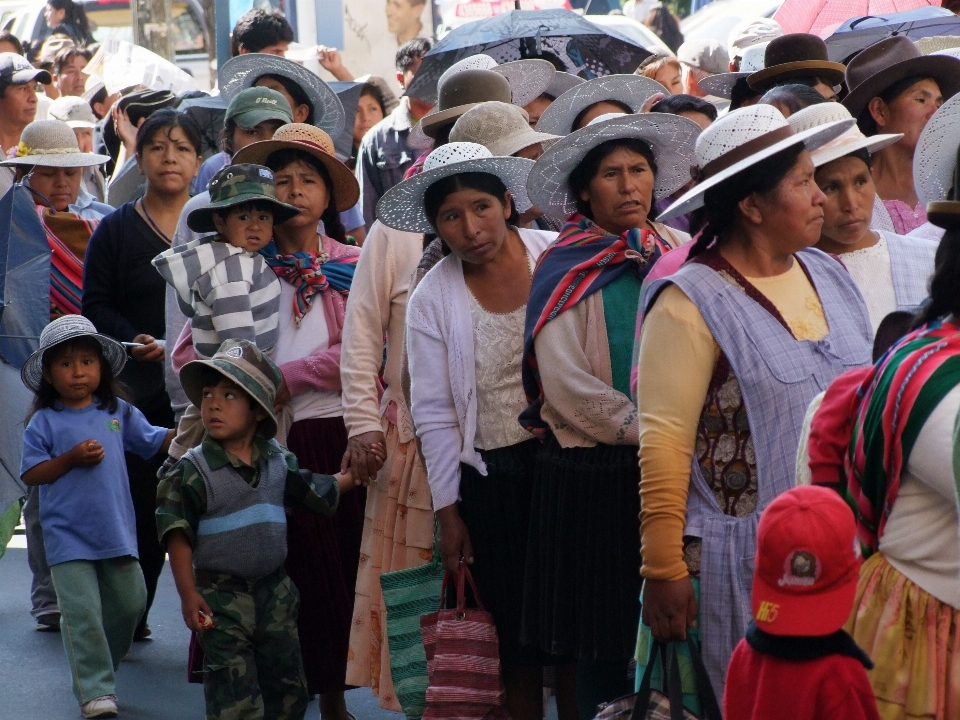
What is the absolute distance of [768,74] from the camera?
620 cm

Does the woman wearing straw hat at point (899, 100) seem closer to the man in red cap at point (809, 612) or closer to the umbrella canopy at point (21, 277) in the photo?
the man in red cap at point (809, 612)

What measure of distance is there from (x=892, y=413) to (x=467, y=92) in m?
3.57

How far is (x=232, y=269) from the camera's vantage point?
17.4 feet

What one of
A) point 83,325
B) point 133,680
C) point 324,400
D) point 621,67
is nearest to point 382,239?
point 324,400

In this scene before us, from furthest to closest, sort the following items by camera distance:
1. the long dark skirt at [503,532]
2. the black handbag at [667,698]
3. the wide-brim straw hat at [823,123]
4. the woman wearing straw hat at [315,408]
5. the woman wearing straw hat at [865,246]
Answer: the woman wearing straw hat at [315,408]
the long dark skirt at [503,532]
the woman wearing straw hat at [865,246]
the wide-brim straw hat at [823,123]
the black handbag at [667,698]

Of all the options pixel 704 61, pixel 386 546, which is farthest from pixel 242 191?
pixel 704 61

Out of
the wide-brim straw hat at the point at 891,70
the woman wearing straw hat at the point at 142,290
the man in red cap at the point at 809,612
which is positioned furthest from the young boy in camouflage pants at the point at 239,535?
the man in red cap at the point at 809,612

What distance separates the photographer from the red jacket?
252 centimetres

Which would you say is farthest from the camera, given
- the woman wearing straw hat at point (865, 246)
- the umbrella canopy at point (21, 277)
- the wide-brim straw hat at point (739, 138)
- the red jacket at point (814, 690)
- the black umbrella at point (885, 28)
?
the black umbrella at point (885, 28)

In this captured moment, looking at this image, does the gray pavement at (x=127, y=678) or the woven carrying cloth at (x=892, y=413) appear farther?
the gray pavement at (x=127, y=678)

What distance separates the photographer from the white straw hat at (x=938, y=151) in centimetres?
359

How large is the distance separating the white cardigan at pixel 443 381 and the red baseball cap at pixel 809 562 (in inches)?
85.5

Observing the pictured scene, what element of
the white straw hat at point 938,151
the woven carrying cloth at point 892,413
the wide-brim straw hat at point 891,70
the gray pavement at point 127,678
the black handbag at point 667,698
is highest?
the wide-brim straw hat at point 891,70

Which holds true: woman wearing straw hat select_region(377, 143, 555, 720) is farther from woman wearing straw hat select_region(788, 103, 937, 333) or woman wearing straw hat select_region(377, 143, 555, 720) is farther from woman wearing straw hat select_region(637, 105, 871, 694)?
woman wearing straw hat select_region(637, 105, 871, 694)
